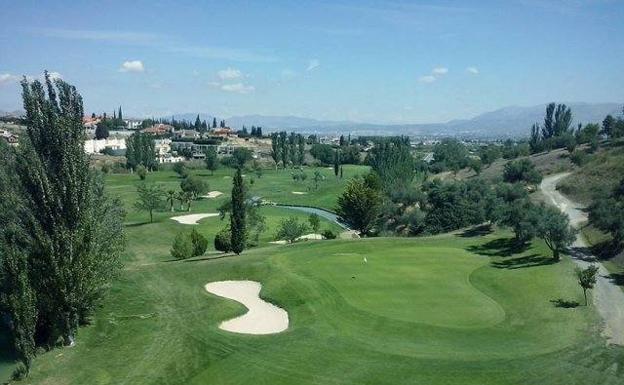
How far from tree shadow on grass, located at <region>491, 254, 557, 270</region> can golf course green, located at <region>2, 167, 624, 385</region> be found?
0.09 metres

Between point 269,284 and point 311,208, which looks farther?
point 311,208

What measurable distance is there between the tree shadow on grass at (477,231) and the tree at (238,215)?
2725 cm

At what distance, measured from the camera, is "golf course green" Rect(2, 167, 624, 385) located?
29.0 metres

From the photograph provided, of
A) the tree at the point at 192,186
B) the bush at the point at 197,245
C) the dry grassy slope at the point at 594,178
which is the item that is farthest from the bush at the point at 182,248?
the dry grassy slope at the point at 594,178

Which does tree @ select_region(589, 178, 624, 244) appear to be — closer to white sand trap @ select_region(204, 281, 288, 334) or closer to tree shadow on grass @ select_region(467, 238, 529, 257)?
tree shadow on grass @ select_region(467, 238, 529, 257)

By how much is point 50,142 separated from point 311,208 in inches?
3356

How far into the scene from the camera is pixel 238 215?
5238 centimetres

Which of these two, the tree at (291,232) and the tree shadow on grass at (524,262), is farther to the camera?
the tree at (291,232)

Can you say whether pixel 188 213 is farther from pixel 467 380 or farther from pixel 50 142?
pixel 467 380

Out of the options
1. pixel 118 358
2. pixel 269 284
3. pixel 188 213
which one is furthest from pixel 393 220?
pixel 118 358

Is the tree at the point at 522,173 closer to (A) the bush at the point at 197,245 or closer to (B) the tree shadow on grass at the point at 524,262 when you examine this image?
(B) the tree shadow on grass at the point at 524,262

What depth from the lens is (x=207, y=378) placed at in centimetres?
2892

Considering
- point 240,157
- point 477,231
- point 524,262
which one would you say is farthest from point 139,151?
point 524,262

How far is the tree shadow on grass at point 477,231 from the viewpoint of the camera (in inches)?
2581
